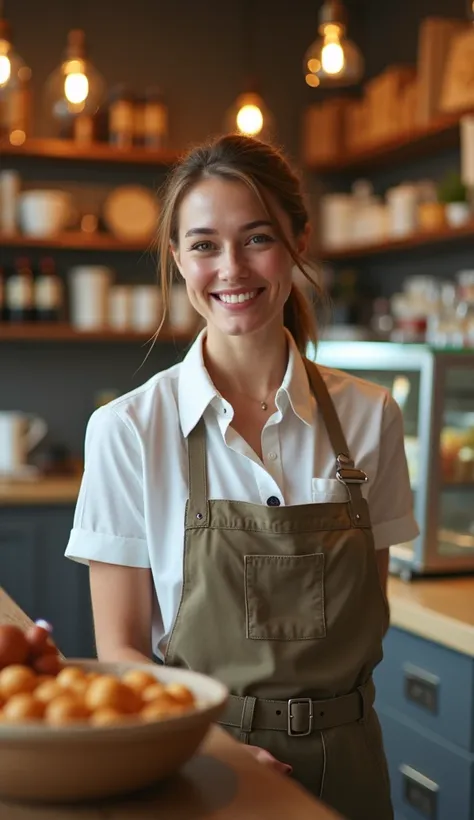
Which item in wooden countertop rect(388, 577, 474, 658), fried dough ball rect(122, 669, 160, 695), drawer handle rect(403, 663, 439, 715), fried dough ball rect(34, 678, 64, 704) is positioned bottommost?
drawer handle rect(403, 663, 439, 715)

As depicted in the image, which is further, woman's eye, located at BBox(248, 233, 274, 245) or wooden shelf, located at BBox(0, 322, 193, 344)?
wooden shelf, located at BBox(0, 322, 193, 344)

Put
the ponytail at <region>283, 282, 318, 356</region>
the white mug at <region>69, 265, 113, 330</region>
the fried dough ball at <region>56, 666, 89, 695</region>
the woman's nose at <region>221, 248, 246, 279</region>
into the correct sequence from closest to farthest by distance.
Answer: the fried dough ball at <region>56, 666, 89, 695</region>, the woman's nose at <region>221, 248, 246, 279</region>, the ponytail at <region>283, 282, 318, 356</region>, the white mug at <region>69, 265, 113, 330</region>

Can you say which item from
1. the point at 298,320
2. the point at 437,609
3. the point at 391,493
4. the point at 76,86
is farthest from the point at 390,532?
the point at 76,86

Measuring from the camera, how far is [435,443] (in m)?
2.91

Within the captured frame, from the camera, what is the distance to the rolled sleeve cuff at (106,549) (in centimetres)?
164

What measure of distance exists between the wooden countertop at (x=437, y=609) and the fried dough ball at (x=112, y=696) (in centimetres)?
151

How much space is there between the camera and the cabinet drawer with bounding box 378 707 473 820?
250 centimetres

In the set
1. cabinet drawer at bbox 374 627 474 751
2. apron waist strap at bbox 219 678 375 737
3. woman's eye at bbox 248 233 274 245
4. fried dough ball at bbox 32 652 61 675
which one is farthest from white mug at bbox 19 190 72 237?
fried dough ball at bbox 32 652 61 675

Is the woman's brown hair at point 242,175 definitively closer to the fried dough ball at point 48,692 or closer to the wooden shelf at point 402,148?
the fried dough ball at point 48,692

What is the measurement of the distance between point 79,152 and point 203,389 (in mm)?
3702

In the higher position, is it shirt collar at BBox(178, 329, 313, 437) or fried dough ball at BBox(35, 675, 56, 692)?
shirt collar at BBox(178, 329, 313, 437)

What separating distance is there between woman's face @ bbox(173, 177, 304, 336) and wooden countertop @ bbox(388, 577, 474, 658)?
1055 millimetres

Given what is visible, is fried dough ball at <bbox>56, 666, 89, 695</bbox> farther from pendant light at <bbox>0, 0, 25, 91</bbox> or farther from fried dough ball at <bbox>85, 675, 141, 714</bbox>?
pendant light at <bbox>0, 0, 25, 91</bbox>

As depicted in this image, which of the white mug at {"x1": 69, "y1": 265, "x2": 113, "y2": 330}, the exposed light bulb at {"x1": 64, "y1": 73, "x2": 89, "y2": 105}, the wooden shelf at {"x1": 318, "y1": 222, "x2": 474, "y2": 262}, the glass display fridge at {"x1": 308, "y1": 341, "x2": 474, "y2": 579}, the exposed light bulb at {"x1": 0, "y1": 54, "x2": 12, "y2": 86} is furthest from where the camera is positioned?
the white mug at {"x1": 69, "y1": 265, "x2": 113, "y2": 330}
